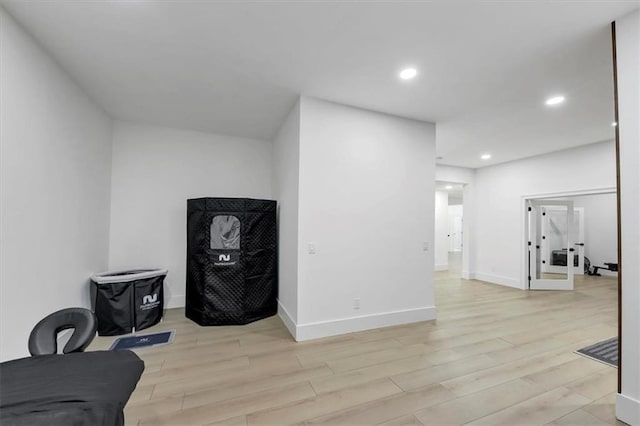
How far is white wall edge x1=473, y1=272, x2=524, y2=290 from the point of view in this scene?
568 cm

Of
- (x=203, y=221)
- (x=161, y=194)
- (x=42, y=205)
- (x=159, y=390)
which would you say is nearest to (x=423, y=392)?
(x=159, y=390)

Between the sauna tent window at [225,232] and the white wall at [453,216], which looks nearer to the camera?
the sauna tent window at [225,232]

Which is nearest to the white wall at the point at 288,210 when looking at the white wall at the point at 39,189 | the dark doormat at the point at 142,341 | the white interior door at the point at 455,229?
the dark doormat at the point at 142,341

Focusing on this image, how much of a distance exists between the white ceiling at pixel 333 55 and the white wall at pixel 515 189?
1484mm

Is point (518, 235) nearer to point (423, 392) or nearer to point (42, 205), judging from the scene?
point (423, 392)

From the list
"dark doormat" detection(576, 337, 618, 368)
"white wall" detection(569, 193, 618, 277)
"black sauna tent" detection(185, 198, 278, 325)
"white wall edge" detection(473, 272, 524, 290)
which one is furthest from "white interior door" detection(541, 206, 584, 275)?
"black sauna tent" detection(185, 198, 278, 325)

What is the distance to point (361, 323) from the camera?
321 centimetres

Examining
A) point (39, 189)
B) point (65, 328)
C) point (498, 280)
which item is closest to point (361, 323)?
point (65, 328)

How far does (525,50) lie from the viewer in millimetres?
2213

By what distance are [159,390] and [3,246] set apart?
149 centimetres

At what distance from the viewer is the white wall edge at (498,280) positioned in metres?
5.68

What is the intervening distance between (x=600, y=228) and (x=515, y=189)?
13.5 ft

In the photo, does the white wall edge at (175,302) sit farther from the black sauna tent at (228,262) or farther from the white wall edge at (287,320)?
the white wall edge at (287,320)

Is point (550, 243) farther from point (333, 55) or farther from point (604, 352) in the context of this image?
point (333, 55)
